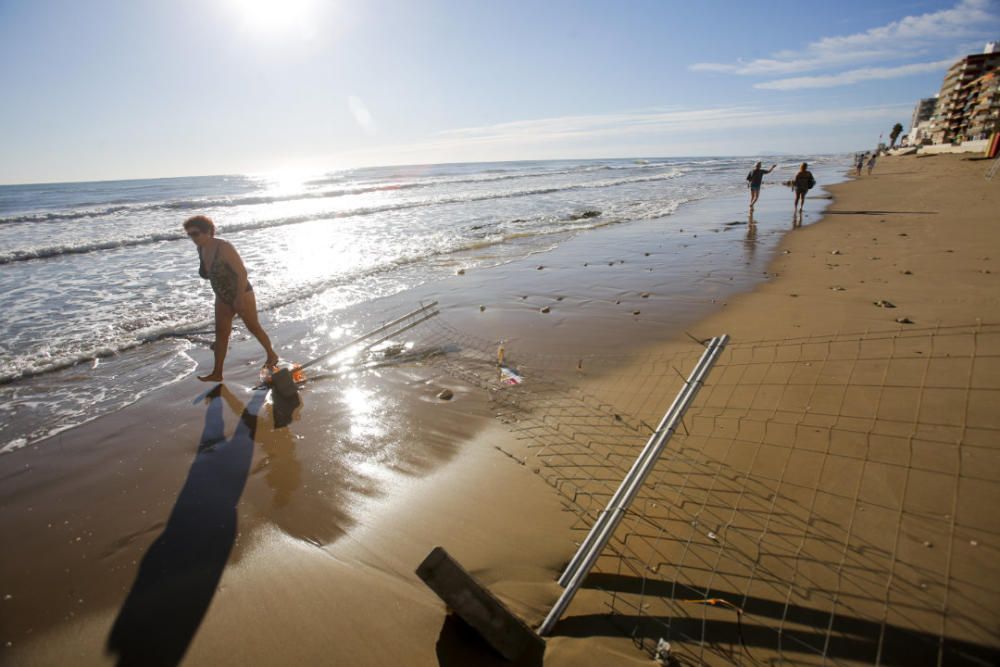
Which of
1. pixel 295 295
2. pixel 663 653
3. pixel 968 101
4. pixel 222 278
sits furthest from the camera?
pixel 968 101

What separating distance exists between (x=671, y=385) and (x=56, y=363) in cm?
765

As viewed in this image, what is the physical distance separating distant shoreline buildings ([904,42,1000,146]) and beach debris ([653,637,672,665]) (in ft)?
298

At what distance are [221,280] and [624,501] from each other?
5019 millimetres

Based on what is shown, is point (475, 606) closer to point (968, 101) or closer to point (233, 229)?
point (233, 229)

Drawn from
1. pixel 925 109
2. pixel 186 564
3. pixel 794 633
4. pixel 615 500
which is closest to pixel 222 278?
pixel 186 564

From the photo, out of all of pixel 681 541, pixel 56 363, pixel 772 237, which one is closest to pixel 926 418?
pixel 681 541

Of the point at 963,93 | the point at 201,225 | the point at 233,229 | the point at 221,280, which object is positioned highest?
the point at 963,93

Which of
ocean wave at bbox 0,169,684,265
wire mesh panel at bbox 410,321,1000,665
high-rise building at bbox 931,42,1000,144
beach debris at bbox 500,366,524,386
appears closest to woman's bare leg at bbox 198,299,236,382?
beach debris at bbox 500,366,524,386

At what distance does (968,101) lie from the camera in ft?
258

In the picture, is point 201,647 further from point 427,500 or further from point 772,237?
point 772,237

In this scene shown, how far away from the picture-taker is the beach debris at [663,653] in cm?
193

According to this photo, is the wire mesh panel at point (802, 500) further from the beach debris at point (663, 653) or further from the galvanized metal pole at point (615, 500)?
the galvanized metal pole at point (615, 500)

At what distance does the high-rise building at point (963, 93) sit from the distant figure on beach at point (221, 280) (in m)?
109

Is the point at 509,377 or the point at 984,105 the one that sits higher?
the point at 984,105
